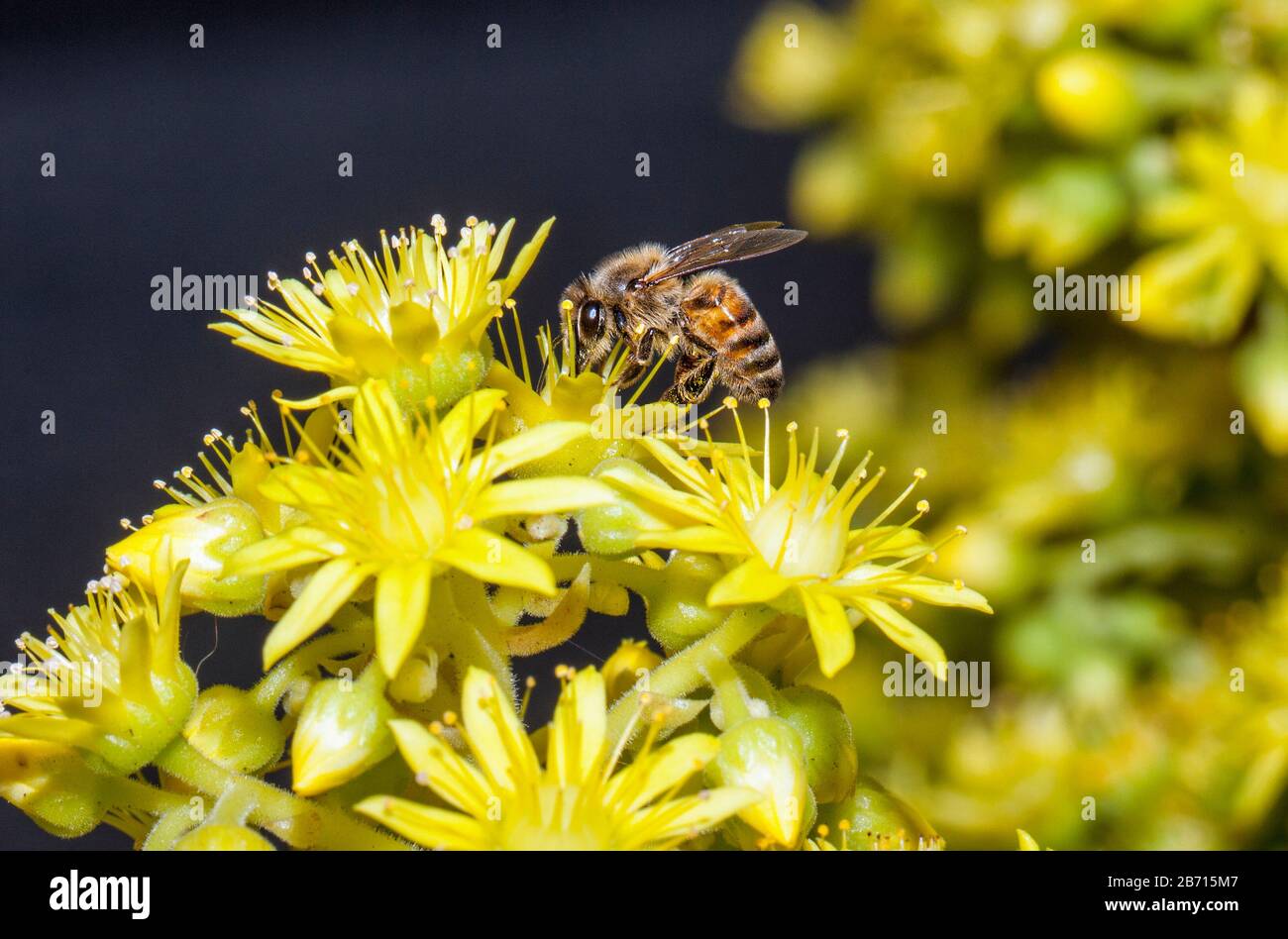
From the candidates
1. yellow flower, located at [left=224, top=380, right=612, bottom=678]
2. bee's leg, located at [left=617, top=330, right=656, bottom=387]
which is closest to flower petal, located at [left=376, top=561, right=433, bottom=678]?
yellow flower, located at [left=224, top=380, right=612, bottom=678]

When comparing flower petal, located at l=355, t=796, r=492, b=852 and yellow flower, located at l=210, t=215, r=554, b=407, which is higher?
yellow flower, located at l=210, t=215, r=554, b=407

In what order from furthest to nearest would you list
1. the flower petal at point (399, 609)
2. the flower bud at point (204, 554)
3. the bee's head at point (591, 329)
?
the bee's head at point (591, 329) < the flower bud at point (204, 554) < the flower petal at point (399, 609)

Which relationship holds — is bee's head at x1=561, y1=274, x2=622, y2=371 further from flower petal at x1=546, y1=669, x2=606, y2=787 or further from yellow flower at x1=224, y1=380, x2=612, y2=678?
flower petal at x1=546, y1=669, x2=606, y2=787

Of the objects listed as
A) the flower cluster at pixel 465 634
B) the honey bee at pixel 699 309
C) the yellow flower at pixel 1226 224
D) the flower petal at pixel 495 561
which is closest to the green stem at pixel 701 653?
the flower cluster at pixel 465 634

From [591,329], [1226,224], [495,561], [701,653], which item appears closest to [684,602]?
[701,653]

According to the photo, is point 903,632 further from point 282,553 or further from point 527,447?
point 282,553

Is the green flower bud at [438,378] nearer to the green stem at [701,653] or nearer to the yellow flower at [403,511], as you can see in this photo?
the yellow flower at [403,511]

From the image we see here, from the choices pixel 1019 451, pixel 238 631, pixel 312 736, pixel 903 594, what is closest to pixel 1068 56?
pixel 1019 451
